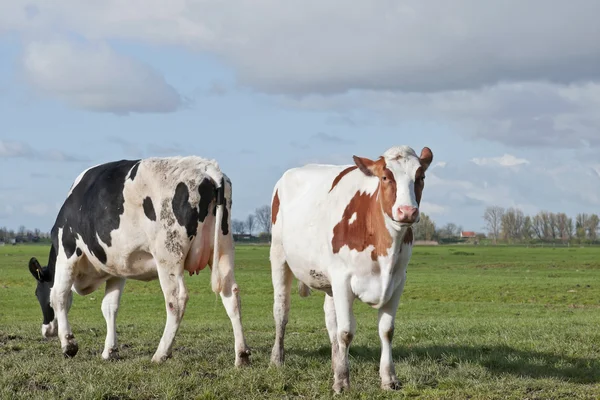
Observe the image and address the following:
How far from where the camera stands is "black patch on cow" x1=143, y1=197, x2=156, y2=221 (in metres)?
11.3

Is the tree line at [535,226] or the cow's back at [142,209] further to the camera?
the tree line at [535,226]

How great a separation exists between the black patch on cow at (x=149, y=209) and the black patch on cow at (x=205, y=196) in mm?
688

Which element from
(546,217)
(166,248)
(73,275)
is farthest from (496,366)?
(546,217)

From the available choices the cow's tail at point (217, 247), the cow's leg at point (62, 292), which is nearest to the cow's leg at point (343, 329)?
the cow's tail at point (217, 247)

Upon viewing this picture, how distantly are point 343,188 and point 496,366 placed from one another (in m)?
3.55

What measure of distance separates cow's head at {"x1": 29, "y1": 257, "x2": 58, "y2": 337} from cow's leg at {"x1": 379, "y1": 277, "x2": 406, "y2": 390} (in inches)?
270

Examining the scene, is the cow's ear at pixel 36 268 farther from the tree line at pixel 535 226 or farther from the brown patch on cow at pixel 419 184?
the tree line at pixel 535 226

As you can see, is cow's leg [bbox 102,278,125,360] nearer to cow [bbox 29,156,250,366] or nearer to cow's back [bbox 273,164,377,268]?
cow [bbox 29,156,250,366]

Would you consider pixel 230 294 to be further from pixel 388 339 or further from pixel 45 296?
pixel 45 296

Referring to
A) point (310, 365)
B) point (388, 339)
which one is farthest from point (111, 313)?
point (388, 339)

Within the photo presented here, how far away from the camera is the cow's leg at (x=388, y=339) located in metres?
9.47

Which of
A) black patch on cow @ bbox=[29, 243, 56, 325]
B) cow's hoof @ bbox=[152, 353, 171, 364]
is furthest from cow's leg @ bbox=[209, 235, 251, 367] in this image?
black patch on cow @ bbox=[29, 243, 56, 325]

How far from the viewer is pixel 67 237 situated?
12.6m

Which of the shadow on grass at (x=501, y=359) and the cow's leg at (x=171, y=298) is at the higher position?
the cow's leg at (x=171, y=298)
